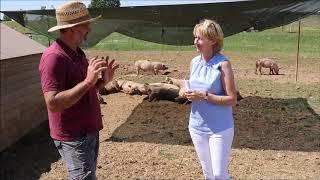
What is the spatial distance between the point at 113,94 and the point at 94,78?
912cm

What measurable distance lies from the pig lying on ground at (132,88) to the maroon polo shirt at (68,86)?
27.0ft

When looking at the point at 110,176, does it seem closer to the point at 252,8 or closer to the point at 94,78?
the point at 94,78

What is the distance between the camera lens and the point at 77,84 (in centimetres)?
296

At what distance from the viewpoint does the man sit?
2.90 m

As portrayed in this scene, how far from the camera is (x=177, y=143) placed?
721 cm

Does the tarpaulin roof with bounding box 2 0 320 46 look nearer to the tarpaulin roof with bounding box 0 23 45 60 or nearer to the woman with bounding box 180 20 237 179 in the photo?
the tarpaulin roof with bounding box 0 23 45 60

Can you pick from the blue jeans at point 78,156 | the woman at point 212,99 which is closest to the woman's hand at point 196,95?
the woman at point 212,99

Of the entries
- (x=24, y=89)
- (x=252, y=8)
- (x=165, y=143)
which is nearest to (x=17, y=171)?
(x=24, y=89)

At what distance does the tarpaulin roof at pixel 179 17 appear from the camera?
8391 mm

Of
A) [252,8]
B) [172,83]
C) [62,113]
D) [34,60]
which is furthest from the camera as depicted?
[172,83]

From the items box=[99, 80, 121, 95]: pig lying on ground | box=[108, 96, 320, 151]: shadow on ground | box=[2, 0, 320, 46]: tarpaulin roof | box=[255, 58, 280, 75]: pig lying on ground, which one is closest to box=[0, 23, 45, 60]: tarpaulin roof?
box=[2, 0, 320, 46]: tarpaulin roof

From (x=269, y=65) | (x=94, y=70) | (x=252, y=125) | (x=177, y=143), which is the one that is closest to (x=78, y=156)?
(x=94, y=70)

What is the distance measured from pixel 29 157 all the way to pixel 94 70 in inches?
159

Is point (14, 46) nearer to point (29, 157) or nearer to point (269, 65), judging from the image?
point (29, 157)
